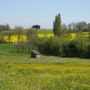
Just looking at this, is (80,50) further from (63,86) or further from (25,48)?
(63,86)

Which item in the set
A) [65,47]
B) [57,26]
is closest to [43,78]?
[65,47]

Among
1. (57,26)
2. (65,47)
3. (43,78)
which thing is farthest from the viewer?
(57,26)

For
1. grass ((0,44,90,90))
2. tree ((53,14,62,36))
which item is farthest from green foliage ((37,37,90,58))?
grass ((0,44,90,90))

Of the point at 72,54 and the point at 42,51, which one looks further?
the point at 42,51

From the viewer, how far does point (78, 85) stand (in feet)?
35.8

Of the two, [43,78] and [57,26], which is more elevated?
[57,26]

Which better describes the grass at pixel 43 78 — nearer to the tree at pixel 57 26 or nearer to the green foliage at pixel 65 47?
the green foliage at pixel 65 47

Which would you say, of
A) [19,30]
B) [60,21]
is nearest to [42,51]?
[60,21]

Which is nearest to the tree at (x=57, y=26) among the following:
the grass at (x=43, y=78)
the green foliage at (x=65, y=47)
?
the green foliage at (x=65, y=47)

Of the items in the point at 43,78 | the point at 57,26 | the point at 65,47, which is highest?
the point at 57,26

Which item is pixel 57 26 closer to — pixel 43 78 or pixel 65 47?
pixel 65 47

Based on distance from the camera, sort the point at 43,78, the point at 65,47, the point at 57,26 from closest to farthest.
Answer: the point at 43,78, the point at 65,47, the point at 57,26

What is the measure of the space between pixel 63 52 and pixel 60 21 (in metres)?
43.8

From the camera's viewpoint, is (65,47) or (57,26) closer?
(65,47)
